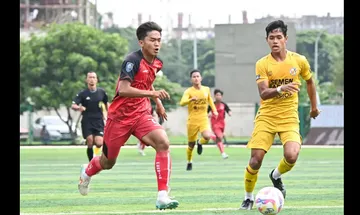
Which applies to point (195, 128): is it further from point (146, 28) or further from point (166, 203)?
point (166, 203)

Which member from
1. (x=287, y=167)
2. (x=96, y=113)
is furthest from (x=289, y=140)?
(x=96, y=113)

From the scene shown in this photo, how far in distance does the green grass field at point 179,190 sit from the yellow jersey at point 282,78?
1105 mm

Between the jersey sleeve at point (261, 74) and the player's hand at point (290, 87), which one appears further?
the jersey sleeve at point (261, 74)

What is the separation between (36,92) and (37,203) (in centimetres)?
3625

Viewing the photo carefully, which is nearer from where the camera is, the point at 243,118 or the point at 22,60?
the point at 22,60

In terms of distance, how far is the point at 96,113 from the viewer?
808 inches

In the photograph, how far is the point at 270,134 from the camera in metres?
11.6

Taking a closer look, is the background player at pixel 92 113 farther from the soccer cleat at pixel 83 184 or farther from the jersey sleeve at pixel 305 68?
the jersey sleeve at pixel 305 68

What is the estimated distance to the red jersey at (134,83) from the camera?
10953 mm

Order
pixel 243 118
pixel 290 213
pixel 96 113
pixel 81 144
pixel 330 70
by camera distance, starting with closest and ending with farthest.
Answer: pixel 290 213
pixel 96 113
pixel 81 144
pixel 243 118
pixel 330 70

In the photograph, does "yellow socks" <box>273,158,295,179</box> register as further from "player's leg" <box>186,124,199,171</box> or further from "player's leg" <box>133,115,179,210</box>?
"player's leg" <box>186,124,199,171</box>

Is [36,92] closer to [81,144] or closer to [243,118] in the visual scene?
[81,144]

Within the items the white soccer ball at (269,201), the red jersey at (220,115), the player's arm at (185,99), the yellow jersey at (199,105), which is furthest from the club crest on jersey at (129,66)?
the red jersey at (220,115)

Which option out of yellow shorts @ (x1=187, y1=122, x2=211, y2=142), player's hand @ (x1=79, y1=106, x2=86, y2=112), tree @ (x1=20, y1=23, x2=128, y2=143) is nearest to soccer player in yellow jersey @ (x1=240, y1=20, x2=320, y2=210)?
player's hand @ (x1=79, y1=106, x2=86, y2=112)
